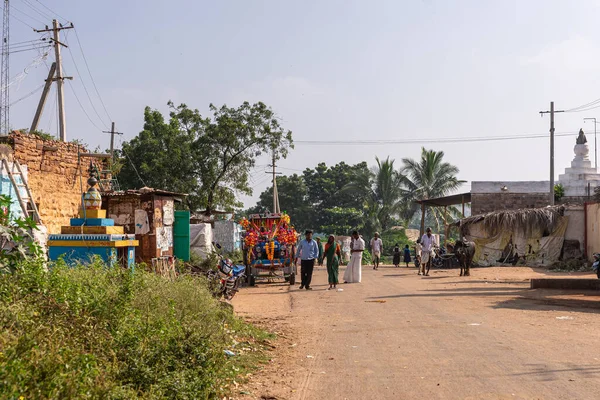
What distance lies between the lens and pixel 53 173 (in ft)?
59.2

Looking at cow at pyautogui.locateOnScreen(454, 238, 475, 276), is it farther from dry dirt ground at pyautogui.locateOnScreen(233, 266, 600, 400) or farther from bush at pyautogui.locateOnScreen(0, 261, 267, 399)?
bush at pyautogui.locateOnScreen(0, 261, 267, 399)

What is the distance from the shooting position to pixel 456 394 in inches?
243

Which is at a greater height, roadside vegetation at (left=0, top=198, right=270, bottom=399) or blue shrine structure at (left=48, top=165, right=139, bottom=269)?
blue shrine structure at (left=48, top=165, right=139, bottom=269)

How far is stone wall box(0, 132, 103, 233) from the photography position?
1688cm

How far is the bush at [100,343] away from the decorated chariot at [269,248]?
11879mm

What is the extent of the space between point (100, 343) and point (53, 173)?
13.3m

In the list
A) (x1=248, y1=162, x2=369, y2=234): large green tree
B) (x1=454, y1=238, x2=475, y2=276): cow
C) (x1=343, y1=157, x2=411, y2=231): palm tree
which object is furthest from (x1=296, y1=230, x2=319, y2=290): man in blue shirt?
(x1=248, y1=162, x2=369, y2=234): large green tree

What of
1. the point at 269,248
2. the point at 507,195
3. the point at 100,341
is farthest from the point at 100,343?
the point at 507,195

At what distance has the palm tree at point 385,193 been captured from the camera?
50.8 meters

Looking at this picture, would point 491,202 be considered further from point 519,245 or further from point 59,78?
point 59,78

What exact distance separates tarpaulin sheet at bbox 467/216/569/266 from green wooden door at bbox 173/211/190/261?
18044mm

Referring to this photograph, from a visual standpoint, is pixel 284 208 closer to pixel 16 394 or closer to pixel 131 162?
pixel 131 162

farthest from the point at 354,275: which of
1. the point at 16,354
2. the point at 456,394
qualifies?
the point at 16,354

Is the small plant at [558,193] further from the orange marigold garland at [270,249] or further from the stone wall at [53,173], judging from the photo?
the stone wall at [53,173]
